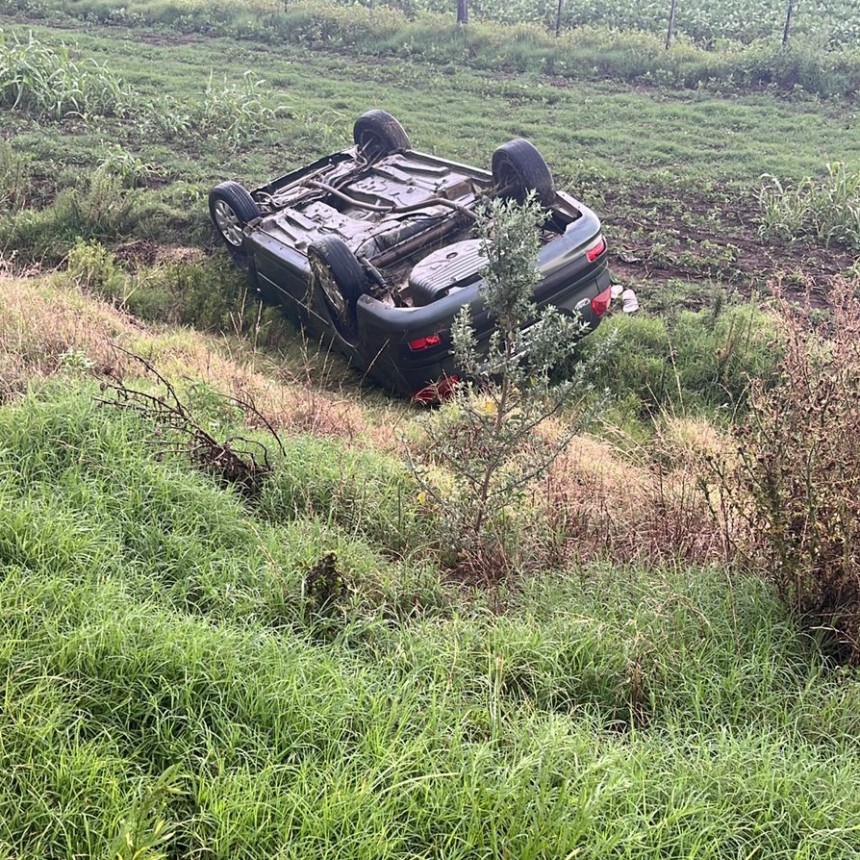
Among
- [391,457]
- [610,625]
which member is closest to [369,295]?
[391,457]

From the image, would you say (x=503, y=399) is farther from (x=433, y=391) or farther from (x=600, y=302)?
(x=600, y=302)

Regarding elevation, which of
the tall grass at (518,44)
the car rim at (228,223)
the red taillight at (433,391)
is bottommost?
the red taillight at (433,391)

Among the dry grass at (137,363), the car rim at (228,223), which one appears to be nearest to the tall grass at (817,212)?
the car rim at (228,223)

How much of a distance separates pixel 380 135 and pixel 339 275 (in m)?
2.93

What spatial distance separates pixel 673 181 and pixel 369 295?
5.78 meters

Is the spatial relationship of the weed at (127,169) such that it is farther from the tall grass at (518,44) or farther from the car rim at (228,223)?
the tall grass at (518,44)

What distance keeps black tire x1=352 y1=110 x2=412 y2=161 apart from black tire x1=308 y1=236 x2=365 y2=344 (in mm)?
2542

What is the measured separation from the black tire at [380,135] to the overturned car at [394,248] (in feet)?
0.04

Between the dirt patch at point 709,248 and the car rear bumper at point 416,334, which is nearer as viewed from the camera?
the car rear bumper at point 416,334

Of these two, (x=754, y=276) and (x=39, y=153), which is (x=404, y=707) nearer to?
(x=754, y=276)

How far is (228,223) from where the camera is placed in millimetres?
7457

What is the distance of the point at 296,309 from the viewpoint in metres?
6.66

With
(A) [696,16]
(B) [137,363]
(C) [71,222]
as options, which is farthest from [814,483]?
(A) [696,16]

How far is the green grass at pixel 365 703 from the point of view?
2168mm
